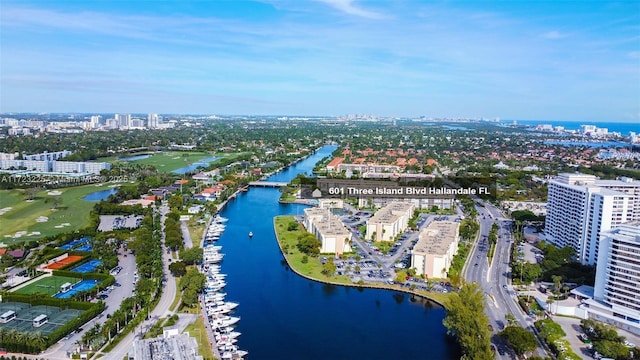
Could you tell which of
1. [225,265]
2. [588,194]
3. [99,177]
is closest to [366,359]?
[225,265]

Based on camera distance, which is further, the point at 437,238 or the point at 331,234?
the point at 331,234

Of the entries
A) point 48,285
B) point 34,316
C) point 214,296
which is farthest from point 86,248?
point 214,296

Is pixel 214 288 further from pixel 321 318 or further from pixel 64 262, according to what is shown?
pixel 64 262

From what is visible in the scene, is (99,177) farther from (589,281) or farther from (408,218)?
(589,281)

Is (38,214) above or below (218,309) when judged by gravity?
above

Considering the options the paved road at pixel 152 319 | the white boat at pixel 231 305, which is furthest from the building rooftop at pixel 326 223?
the paved road at pixel 152 319

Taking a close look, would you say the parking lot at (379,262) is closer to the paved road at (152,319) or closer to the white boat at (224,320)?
the white boat at (224,320)

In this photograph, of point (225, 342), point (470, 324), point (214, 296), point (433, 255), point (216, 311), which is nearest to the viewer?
point (470, 324)
